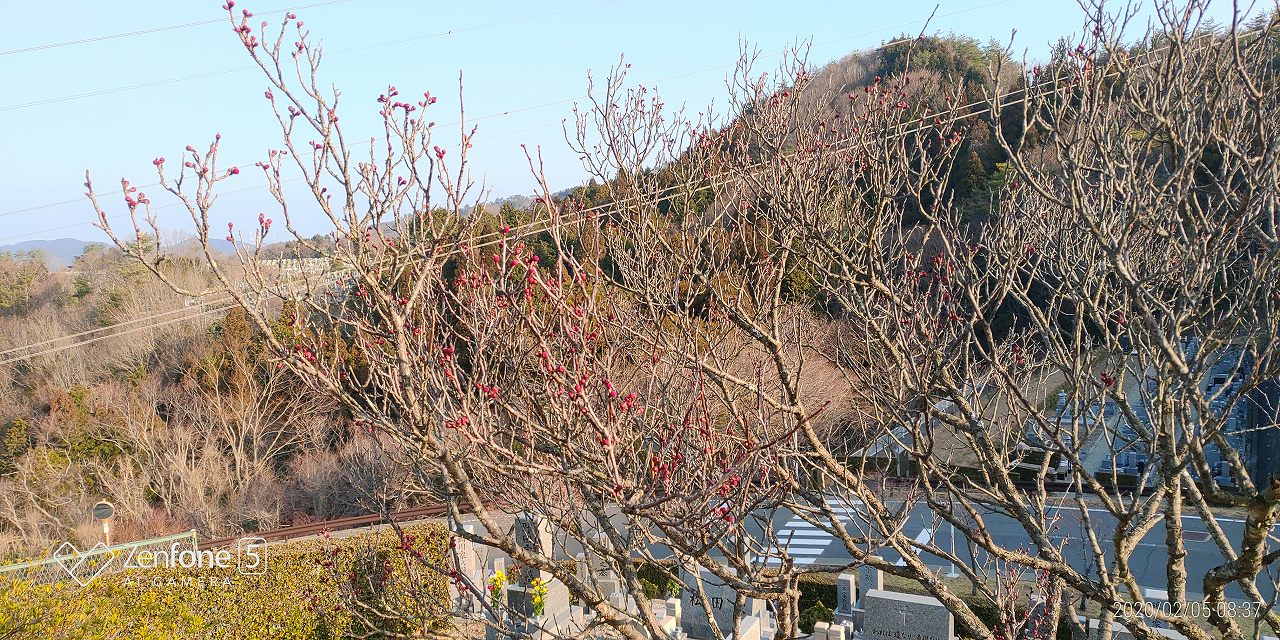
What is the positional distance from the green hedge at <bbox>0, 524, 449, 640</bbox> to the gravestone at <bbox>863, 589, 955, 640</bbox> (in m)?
3.85

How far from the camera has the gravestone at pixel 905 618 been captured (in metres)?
6.86

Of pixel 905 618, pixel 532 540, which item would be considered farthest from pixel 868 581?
pixel 532 540

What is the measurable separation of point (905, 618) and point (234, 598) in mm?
6645

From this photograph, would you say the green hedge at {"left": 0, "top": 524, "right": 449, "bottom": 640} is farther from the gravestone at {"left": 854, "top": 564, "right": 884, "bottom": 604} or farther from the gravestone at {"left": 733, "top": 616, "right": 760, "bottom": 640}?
the gravestone at {"left": 854, "top": 564, "right": 884, "bottom": 604}

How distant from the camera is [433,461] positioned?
121 inches

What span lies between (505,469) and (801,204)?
101 inches

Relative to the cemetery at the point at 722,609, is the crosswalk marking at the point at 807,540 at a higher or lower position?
lower

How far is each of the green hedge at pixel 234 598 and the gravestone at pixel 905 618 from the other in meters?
3.85

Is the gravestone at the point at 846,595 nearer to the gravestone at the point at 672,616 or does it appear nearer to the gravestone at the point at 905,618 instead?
the gravestone at the point at 905,618

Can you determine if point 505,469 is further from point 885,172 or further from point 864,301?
point 885,172

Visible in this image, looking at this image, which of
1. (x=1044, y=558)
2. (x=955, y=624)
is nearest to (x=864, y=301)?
(x=1044, y=558)

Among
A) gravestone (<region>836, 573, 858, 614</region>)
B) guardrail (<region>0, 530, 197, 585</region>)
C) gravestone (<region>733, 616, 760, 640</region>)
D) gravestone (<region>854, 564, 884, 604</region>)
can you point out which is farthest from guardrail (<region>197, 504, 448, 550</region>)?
gravestone (<region>854, 564, 884, 604</region>)

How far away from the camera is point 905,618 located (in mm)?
6996

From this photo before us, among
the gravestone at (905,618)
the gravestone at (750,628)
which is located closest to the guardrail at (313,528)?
the gravestone at (750,628)
